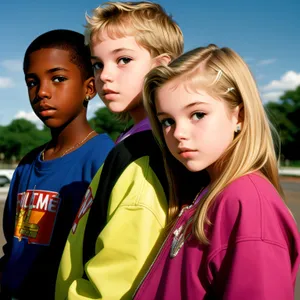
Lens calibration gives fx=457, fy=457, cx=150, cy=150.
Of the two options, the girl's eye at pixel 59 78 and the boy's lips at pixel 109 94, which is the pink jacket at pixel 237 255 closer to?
the boy's lips at pixel 109 94

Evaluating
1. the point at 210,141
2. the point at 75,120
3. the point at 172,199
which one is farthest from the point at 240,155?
the point at 75,120

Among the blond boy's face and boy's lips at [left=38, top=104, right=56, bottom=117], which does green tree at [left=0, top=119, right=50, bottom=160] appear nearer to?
boy's lips at [left=38, top=104, right=56, bottom=117]

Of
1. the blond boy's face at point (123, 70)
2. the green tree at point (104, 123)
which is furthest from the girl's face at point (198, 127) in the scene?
the green tree at point (104, 123)

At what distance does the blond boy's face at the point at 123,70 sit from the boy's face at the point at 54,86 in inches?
12.3

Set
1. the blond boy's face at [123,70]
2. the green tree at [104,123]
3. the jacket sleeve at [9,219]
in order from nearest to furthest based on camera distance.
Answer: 1. the blond boy's face at [123,70]
2. the jacket sleeve at [9,219]
3. the green tree at [104,123]

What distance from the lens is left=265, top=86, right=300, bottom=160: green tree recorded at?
2201 inches

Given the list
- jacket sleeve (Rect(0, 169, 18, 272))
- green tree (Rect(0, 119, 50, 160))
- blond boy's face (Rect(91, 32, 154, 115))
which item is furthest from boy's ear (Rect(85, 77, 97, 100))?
green tree (Rect(0, 119, 50, 160))

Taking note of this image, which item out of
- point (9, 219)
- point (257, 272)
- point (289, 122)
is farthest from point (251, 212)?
point (289, 122)

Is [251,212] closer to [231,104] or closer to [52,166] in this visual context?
[231,104]

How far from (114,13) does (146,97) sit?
0.42 meters

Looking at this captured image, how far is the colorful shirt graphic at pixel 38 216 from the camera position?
5.83 feet

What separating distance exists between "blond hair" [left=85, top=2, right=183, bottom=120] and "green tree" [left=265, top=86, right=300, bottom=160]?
53.1 m

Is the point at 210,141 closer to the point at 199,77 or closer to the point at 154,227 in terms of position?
the point at 199,77

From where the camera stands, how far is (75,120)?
1.94 m
